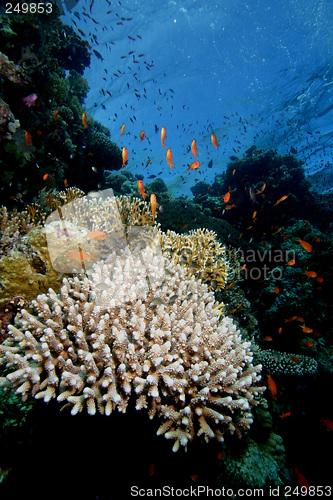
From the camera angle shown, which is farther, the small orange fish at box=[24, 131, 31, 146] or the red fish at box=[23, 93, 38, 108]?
the red fish at box=[23, 93, 38, 108]

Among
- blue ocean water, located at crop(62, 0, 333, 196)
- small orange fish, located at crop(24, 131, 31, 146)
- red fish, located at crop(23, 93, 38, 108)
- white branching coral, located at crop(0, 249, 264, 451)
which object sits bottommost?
white branching coral, located at crop(0, 249, 264, 451)

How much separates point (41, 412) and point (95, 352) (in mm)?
1054

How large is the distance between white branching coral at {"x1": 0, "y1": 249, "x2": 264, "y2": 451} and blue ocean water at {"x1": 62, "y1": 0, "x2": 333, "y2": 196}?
17.7 metres

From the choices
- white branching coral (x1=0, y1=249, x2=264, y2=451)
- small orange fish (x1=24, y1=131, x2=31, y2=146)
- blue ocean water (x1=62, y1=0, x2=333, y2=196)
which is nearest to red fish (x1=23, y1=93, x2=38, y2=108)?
small orange fish (x1=24, y1=131, x2=31, y2=146)

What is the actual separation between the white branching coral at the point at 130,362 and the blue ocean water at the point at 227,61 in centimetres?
1772

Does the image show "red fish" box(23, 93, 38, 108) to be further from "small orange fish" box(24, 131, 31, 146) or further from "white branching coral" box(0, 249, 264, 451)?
"white branching coral" box(0, 249, 264, 451)

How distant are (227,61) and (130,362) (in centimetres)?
3598

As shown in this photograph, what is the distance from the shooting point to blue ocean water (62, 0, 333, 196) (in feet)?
68.3

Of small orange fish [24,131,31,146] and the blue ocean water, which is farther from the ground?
the blue ocean water

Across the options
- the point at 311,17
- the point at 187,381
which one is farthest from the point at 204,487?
the point at 311,17

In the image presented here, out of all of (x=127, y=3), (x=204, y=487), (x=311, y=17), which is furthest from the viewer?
(x=127, y=3)

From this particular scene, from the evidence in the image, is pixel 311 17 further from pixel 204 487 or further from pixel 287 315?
pixel 204 487

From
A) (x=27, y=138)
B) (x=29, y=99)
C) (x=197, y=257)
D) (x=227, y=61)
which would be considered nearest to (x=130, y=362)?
(x=197, y=257)

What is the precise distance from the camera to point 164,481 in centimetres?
237
